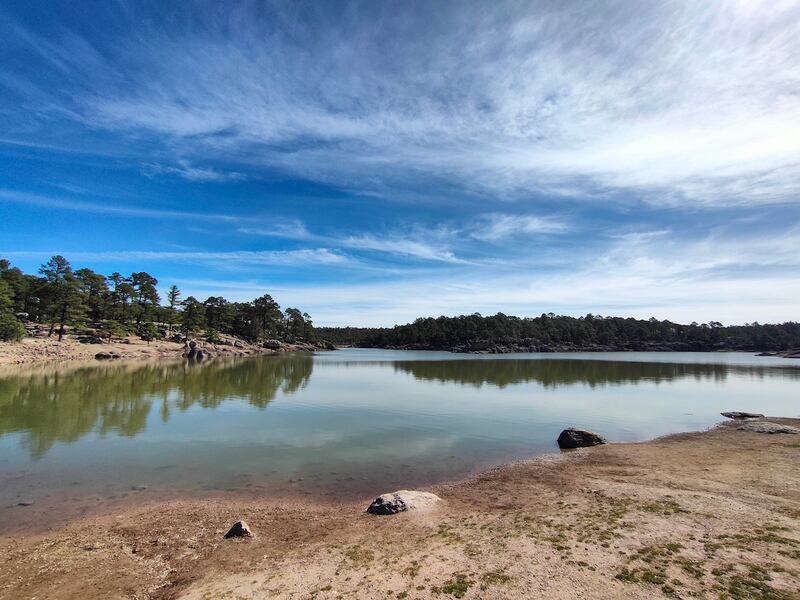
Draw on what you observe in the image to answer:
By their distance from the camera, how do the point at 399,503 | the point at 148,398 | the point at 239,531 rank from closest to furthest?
the point at 239,531 → the point at 399,503 → the point at 148,398

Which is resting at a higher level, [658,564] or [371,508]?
[658,564]

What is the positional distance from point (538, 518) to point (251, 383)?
160 ft

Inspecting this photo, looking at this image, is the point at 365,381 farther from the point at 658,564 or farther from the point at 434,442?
the point at 658,564

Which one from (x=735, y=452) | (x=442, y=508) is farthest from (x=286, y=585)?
(x=735, y=452)

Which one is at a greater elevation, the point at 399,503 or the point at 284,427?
the point at 399,503

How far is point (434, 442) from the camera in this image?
26031 millimetres

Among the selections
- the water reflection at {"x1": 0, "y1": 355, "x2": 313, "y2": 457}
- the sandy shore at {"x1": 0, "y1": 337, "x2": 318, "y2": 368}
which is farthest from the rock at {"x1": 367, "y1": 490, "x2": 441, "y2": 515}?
the sandy shore at {"x1": 0, "y1": 337, "x2": 318, "y2": 368}

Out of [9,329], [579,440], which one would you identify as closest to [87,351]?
[9,329]

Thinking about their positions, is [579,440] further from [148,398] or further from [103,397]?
[103,397]

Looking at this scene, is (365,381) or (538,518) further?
(365,381)

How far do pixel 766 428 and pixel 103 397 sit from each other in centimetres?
5316

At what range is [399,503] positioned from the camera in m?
14.6

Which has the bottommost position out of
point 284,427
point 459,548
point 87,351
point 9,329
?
point 284,427

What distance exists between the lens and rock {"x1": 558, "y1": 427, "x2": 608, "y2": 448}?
2527 centimetres
